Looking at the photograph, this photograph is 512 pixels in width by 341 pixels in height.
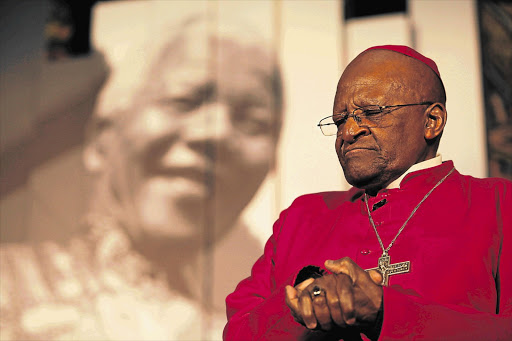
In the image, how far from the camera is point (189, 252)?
13.0ft

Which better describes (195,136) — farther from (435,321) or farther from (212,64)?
(435,321)

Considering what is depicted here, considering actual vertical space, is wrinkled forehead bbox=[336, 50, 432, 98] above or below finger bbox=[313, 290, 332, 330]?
above

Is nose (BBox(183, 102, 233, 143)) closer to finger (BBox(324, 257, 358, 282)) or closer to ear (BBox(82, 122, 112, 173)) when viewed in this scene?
ear (BBox(82, 122, 112, 173))

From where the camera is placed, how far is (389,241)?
2074 millimetres

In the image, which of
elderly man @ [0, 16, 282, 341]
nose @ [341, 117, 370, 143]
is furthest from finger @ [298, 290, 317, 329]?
elderly man @ [0, 16, 282, 341]

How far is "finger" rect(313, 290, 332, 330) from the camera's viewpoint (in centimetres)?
160

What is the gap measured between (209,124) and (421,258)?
92.2 inches

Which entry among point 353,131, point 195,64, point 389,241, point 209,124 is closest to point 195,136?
point 209,124

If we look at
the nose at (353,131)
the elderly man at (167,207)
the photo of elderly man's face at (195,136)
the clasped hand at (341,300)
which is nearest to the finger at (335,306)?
the clasped hand at (341,300)

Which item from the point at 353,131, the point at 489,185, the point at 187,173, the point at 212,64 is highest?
the point at 212,64

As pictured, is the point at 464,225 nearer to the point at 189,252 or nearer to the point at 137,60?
the point at 189,252

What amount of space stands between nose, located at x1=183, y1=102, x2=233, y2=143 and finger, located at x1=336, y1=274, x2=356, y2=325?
251cm

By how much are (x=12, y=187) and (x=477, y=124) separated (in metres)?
3.19

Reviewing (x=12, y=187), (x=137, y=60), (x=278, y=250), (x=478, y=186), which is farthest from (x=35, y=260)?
(x=478, y=186)
